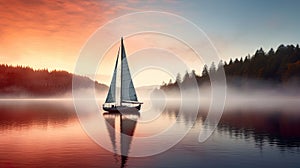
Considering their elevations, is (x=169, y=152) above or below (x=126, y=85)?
below

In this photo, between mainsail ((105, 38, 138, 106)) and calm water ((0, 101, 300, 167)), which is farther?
mainsail ((105, 38, 138, 106))

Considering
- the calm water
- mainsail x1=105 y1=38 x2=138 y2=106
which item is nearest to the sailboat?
mainsail x1=105 y1=38 x2=138 y2=106

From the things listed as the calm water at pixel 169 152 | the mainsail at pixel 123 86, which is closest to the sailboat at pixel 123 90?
the mainsail at pixel 123 86

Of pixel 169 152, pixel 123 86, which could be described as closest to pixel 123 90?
pixel 123 86

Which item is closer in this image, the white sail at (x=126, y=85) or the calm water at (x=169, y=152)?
the calm water at (x=169, y=152)

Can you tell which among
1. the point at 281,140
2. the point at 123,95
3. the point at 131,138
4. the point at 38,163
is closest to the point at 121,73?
the point at 123,95

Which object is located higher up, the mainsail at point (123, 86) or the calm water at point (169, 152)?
the mainsail at point (123, 86)

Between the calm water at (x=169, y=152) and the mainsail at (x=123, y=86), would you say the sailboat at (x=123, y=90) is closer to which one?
the mainsail at (x=123, y=86)

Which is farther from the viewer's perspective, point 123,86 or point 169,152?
point 123,86

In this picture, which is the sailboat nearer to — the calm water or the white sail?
the white sail

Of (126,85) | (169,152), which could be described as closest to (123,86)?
(126,85)

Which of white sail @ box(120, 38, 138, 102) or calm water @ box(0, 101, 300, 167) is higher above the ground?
white sail @ box(120, 38, 138, 102)

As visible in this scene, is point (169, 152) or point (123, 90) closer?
point (169, 152)

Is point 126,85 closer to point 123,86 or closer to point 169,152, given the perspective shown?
point 123,86
